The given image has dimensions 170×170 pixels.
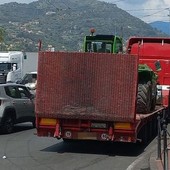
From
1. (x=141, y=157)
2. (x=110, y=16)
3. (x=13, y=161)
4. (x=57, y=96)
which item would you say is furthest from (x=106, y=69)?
(x=110, y=16)

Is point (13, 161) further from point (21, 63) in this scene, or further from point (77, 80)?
point (21, 63)

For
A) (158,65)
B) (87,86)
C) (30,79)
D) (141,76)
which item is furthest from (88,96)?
(30,79)

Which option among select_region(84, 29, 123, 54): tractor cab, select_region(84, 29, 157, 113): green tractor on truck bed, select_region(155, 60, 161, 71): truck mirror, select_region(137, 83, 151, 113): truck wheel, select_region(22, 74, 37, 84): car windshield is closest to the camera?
select_region(137, 83, 151, 113): truck wheel

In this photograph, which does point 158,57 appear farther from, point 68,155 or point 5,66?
point 5,66

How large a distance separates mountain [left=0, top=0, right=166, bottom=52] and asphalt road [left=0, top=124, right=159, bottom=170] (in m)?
Result: 59.7

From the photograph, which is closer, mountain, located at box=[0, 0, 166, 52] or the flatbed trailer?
the flatbed trailer

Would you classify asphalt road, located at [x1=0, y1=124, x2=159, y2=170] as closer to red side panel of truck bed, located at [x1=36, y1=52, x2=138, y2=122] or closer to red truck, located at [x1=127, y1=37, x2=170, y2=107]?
red side panel of truck bed, located at [x1=36, y1=52, x2=138, y2=122]

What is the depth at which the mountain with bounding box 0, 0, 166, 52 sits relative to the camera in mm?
84188

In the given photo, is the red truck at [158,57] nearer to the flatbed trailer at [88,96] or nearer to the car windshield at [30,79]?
the flatbed trailer at [88,96]

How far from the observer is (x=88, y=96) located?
12.3m

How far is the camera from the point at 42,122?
12727 millimetres

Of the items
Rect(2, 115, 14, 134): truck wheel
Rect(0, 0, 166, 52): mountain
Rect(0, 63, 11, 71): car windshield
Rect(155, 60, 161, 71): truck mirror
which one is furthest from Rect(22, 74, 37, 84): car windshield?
Rect(0, 0, 166, 52): mountain

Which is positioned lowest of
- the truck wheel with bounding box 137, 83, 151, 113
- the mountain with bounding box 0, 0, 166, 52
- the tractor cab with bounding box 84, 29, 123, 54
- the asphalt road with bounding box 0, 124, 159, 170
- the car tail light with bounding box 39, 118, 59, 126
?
the asphalt road with bounding box 0, 124, 159, 170

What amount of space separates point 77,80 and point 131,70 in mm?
1344
